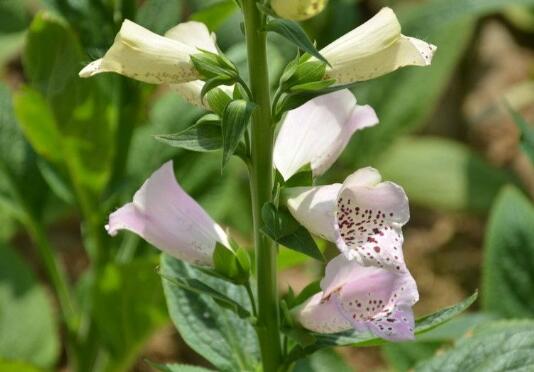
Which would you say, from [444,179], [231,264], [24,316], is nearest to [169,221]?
[231,264]

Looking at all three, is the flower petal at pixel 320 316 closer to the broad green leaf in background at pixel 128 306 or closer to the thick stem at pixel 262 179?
the thick stem at pixel 262 179

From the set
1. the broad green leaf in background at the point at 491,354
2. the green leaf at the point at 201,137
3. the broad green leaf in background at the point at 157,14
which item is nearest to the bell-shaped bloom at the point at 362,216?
the green leaf at the point at 201,137

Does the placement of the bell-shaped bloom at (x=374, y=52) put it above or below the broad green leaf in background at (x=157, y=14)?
above

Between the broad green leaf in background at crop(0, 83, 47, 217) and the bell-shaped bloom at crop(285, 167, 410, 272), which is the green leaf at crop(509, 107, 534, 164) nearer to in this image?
the bell-shaped bloom at crop(285, 167, 410, 272)

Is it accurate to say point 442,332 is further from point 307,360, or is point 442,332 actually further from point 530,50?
point 530,50

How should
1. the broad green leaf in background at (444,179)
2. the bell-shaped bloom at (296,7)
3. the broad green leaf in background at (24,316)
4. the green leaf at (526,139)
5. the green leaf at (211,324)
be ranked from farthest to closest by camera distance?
the broad green leaf in background at (444,179) → the broad green leaf in background at (24,316) → the green leaf at (526,139) → the green leaf at (211,324) → the bell-shaped bloom at (296,7)
